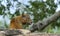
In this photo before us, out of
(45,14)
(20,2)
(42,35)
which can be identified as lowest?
(42,35)

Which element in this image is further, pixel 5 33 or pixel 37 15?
pixel 37 15

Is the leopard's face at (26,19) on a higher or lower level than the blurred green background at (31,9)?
lower

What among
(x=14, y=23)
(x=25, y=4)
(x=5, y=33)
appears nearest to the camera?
(x=5, y=33)

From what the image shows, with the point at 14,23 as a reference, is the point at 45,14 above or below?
above

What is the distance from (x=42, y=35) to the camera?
2.65 meters

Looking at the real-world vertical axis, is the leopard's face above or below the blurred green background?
below

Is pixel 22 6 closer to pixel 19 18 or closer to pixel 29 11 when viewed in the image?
pixel 29 11

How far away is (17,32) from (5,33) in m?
0.17

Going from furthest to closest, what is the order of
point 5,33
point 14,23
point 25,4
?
point 25,4 → point 14,23 → point 5,33

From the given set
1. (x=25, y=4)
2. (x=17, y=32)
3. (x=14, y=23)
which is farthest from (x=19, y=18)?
(x=17, y=32)

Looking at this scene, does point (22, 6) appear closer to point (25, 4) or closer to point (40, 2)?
point (25, 4)

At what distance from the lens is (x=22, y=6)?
25.1ft

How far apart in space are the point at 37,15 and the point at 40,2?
50 centimetres

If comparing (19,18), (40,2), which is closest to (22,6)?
(40,2)
